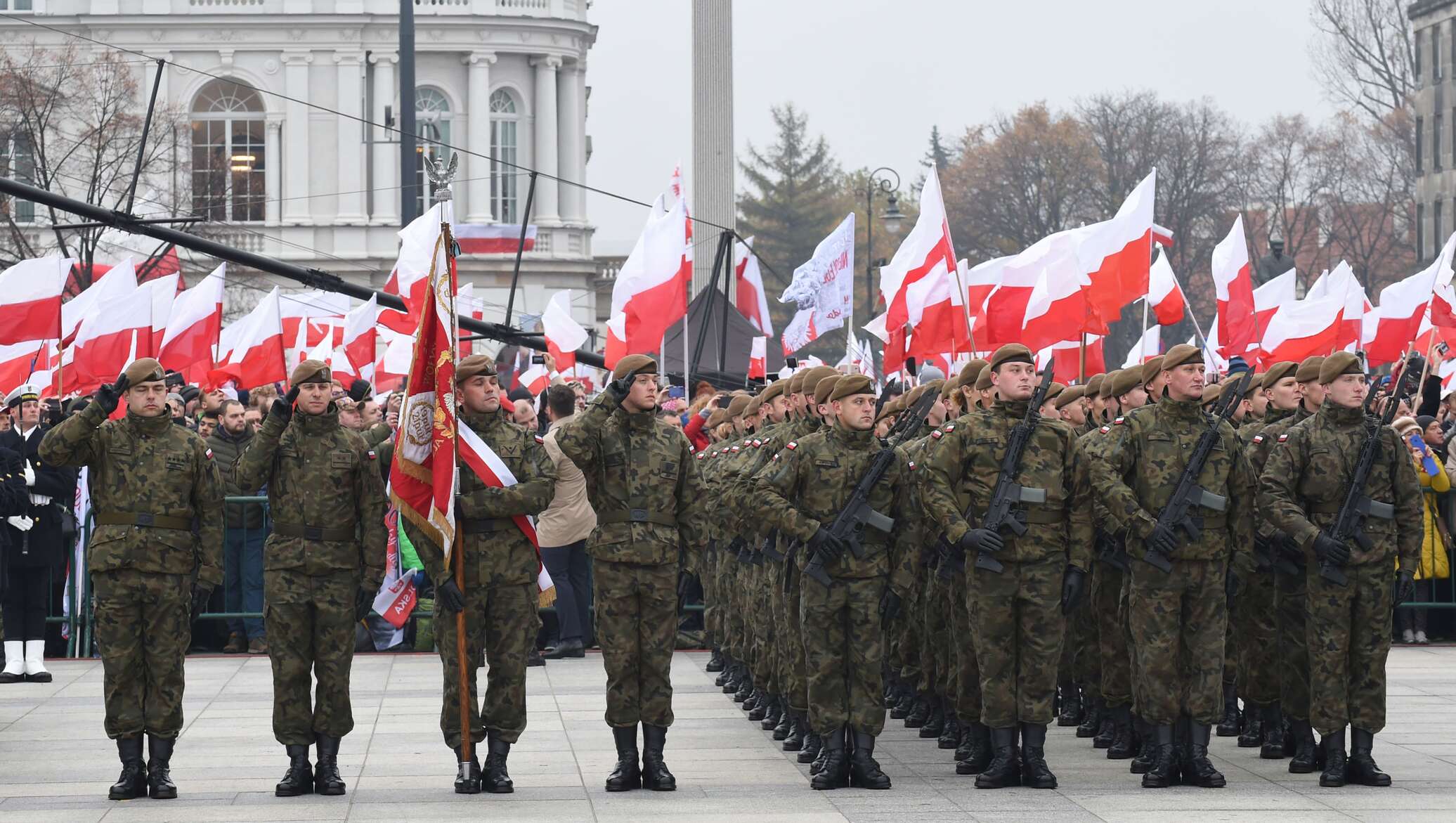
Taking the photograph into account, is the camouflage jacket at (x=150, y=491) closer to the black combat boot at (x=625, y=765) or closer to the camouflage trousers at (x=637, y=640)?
the camouflage trousers at (x=637, y=640)

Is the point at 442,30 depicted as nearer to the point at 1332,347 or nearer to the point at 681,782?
the point at 1332,347

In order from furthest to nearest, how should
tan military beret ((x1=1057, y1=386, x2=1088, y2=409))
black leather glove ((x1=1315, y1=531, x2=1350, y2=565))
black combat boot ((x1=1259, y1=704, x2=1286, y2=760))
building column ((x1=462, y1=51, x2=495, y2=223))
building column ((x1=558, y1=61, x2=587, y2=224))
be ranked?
building column ((x1=558, y1=61, x2=587, y2=224))
building column ((x1=462, y1=51, x2=495, y2=223))
tan military beret ((x1=1057, y1=386, x2=1088, y2=409))
black combat boot ((x1=1259, y1=704, x2=1286, y2=760))
black leather glove ((x1=1315, y1=531, x2=1350, y2=565))

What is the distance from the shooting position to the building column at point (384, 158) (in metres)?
68.1

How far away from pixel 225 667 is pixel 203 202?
40.6 m

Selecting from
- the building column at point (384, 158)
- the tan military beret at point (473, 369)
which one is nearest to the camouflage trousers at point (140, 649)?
the tan military beret at point (473, 369)

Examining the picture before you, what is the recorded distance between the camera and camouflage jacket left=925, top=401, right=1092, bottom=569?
1076 centimetres

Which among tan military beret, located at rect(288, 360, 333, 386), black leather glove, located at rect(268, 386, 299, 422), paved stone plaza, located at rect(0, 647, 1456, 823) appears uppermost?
tan military beret, located at rect(288, 360, 333, 386)

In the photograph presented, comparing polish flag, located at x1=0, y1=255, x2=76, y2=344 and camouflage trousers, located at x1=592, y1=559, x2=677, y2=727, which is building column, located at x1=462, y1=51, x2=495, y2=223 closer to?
polish flag, located at x1=0, y1=255, x2=76, y2=344

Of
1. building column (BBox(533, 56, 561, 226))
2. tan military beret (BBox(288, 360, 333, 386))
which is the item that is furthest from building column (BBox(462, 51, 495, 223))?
tan military beret (BBox(288, 360, 333, 386))

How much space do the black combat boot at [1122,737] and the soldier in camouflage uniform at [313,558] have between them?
158 inches

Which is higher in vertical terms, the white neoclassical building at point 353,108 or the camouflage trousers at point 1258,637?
the white neoclassical building at point 353,108

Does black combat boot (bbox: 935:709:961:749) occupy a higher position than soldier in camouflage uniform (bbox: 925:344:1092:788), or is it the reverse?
soldier in camouflage uniform (bbox: 925:344:1092:788)

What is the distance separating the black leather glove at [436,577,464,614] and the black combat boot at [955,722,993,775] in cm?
275

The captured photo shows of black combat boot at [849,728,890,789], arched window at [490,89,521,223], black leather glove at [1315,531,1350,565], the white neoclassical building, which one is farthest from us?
arched window at [490,89,521,223]
